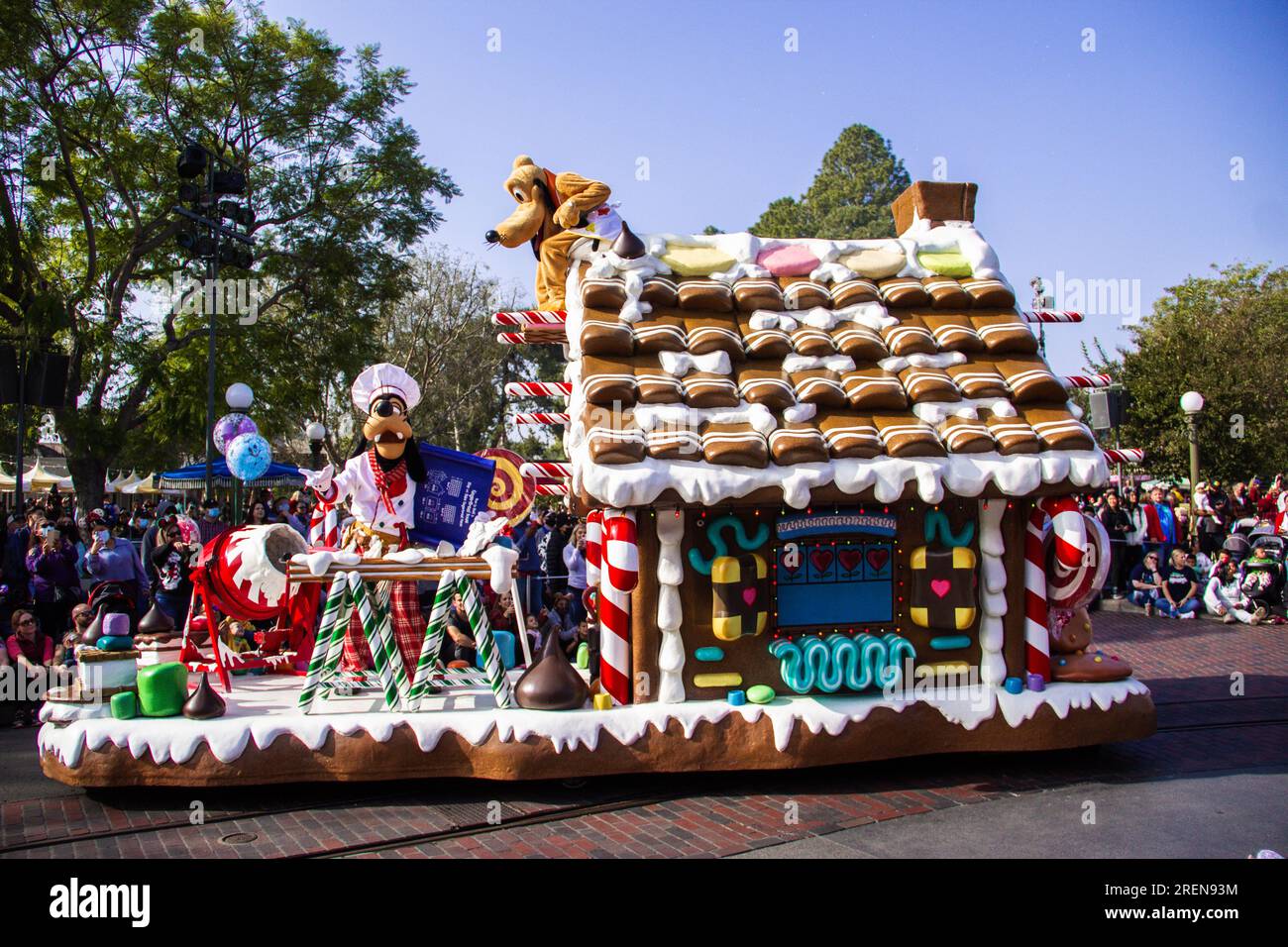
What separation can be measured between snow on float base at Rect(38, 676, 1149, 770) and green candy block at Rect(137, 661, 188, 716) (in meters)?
0.10

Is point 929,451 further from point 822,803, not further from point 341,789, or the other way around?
point 341,789

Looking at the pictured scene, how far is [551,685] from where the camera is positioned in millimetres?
6559

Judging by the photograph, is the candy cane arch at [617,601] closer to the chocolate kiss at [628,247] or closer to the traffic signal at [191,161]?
the chocolate kiss at [628,247]

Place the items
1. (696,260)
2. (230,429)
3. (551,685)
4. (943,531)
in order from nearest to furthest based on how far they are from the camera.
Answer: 1. (551,685)
2. (943,531)
3. (696,260)
4. (230,429)

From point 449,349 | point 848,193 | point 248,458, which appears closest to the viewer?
point 248,458

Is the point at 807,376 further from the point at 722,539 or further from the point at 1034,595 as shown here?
the point at 1034,595

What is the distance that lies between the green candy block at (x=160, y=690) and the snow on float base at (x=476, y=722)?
96mm

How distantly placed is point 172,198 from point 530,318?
16.3m

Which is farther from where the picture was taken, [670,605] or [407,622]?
[407,622]

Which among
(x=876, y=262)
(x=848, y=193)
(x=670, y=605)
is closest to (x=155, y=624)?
(x=670, y=605)

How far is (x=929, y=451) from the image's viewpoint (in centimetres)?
Result: 671
